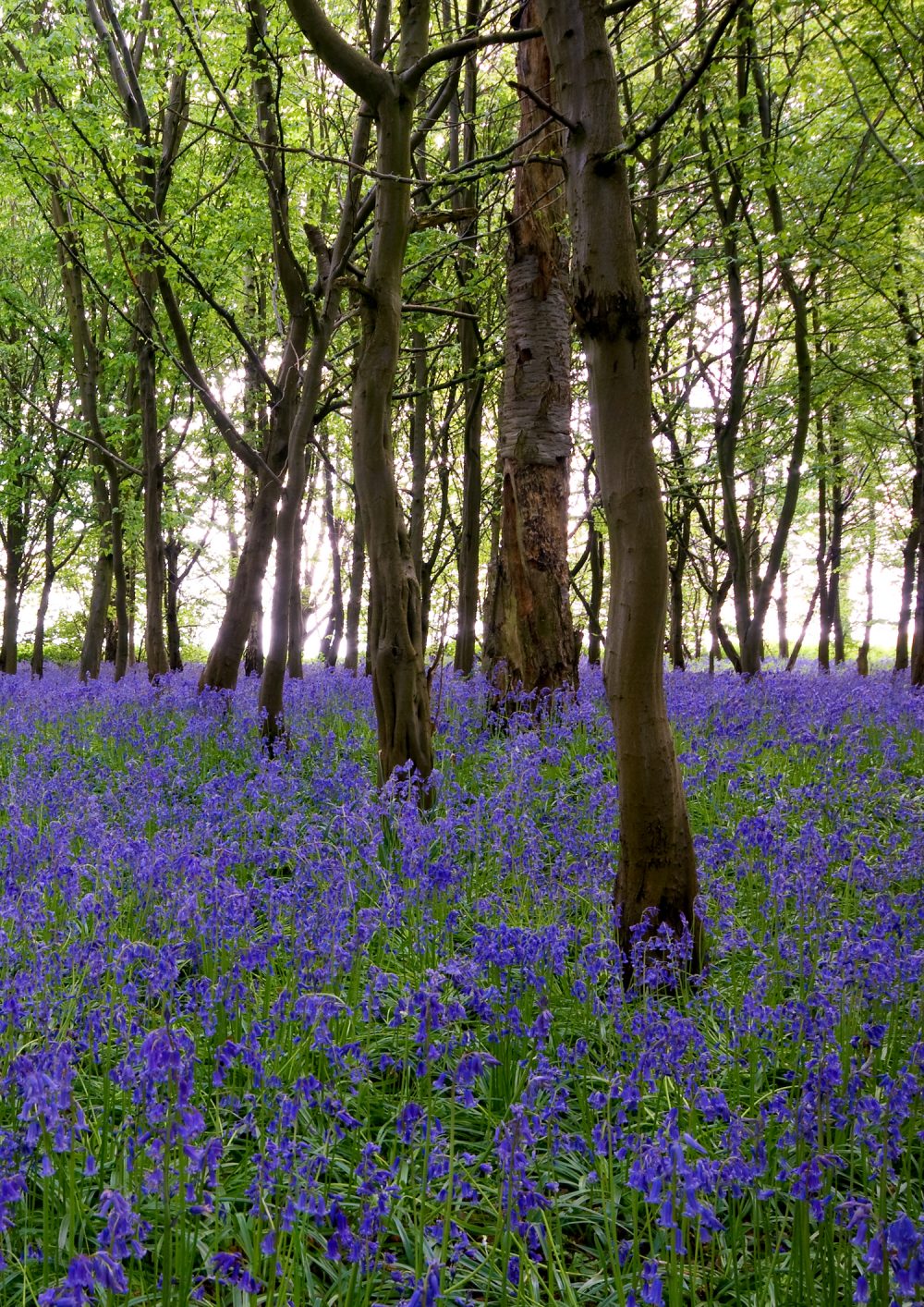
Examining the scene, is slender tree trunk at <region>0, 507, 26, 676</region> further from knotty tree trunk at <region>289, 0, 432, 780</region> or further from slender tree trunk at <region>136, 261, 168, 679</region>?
knotty tree trunk at <region>289, 0, 432, 780</region>

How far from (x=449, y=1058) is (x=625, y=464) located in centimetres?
226

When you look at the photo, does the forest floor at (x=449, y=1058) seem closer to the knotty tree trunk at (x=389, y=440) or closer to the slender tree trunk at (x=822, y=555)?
the knotty tree trunk at (x=389, y=440)

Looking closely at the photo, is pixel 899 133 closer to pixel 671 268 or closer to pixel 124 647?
pixel 671 268

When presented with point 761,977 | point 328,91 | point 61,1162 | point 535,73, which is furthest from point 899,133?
point 61,1162

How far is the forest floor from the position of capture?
169 centimetres

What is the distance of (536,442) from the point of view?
26.2ft

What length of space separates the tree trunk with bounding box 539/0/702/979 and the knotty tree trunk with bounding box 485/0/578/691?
4.44 m

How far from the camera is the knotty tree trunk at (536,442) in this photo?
7.93m

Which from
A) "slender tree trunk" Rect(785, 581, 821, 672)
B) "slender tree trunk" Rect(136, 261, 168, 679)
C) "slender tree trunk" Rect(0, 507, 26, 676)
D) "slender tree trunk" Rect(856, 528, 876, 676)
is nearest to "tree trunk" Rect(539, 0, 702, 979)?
"slender tree trunk" Rect(136, 261, 168, 679)

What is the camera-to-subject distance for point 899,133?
986cm

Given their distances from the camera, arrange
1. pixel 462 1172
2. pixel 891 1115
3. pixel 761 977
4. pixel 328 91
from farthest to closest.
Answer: pixel 328 91 → pixel 761 977 → pixel 462 1172 → pixel 891 1115

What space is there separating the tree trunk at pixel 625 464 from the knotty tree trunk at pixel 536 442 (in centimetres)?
444

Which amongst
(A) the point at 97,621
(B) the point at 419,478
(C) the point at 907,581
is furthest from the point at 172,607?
(C) the point at 907,581

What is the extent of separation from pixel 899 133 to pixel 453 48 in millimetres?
7977
